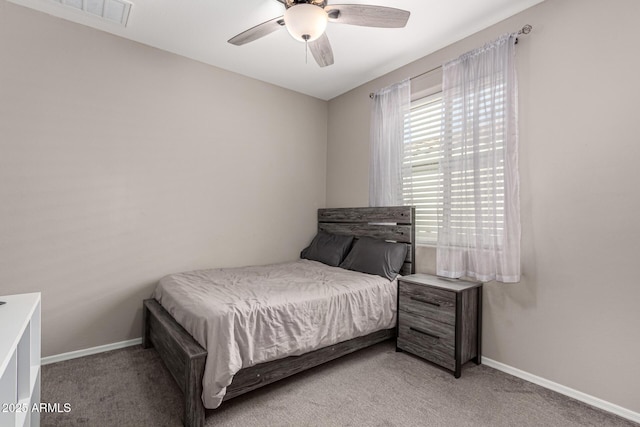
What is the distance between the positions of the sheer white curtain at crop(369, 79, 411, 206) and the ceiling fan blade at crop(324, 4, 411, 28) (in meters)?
1.18

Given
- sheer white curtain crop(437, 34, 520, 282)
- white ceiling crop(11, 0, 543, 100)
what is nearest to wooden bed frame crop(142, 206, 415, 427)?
sheer white curtain crop(437, 34, 520, 282)

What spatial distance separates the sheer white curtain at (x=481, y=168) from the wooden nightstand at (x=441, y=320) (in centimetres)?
22

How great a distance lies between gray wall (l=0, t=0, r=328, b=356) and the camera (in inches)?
92.7

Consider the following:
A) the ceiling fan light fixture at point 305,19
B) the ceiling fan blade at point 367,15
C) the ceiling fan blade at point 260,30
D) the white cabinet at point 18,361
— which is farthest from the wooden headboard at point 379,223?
the white cabinet at point 18,361

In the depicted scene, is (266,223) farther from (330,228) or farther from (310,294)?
(310,294)

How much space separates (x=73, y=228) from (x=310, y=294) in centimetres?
199

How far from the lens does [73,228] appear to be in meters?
2.52

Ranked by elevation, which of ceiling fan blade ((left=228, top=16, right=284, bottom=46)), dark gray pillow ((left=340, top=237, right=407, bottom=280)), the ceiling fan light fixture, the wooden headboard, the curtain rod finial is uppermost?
the curtain rod finial

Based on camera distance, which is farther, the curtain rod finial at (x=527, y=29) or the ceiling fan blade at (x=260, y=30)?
the curtain rod finial at (x=527, y=29)

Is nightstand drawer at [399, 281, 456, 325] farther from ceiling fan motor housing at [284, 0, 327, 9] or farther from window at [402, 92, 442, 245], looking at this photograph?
ceiling fan motor housing at [284, 0, 327, 9]

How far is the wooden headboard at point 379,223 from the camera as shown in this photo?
9.84ft

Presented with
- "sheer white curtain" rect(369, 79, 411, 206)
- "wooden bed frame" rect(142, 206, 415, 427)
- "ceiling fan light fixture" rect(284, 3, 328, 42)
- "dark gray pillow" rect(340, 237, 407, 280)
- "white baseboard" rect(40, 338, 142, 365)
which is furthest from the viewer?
"sheer white curtain" rect(369, 79, 411, 206)

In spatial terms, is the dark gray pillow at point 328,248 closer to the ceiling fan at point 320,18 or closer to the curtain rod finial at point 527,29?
the ceiling fan at point 320,18

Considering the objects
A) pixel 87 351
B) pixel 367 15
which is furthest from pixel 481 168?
pixel 87 351
